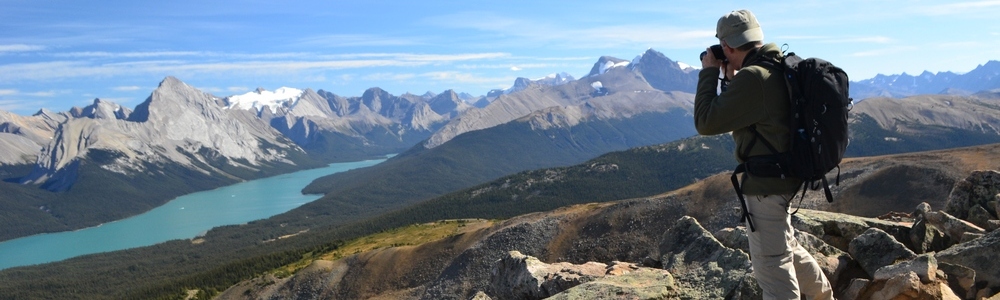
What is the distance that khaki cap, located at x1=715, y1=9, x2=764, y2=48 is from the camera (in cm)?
827

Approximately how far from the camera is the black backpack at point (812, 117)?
7.72m

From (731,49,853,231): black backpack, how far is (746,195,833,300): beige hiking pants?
64 centimetres

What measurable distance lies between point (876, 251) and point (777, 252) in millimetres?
6612

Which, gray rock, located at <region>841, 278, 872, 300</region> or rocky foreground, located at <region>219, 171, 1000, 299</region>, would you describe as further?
gray rock, located at <region>841, 278, 872, 300</region>

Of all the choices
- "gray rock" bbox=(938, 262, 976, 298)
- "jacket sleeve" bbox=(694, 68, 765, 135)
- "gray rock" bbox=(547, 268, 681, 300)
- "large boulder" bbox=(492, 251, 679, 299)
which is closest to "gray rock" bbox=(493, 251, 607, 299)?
"large boulder" bbox=(492, 251, 679, 299)

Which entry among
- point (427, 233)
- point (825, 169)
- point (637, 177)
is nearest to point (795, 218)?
point (825, 169)

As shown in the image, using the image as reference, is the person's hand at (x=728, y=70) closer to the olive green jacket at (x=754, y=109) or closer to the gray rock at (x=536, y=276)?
the olive green jacket at (x=754, y=109)

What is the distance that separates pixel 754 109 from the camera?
782 centimetres

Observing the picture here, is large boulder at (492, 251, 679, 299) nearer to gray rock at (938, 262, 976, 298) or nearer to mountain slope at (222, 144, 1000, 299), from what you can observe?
gray rock at (938, 262, 976, 298)

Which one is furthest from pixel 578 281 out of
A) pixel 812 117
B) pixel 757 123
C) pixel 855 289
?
pixel 812 117

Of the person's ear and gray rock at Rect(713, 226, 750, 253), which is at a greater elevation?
the person's ear

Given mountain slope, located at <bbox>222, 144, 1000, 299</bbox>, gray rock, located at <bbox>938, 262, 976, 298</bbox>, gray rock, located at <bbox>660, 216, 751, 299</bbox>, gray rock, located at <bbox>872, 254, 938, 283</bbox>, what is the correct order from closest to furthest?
gray rock, located at <bbox>872, 254, 938, 283</bbox>
gray rock, located at <bbox>938, 262, 976, 298</bbox>
gray rock, located at <bbox>660, 216, 751, 299</bbox>
mountain slope, located at <bbox>222, 144, 1000, 299</bbox>

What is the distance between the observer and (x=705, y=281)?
14453 millimetres

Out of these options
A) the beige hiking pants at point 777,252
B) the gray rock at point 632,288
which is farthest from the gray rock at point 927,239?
the beige hiking pants at point 777,252
